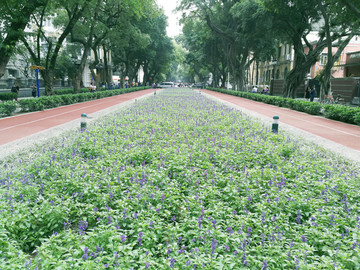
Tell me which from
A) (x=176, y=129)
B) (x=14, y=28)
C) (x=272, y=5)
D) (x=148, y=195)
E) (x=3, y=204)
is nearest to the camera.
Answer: (x=3, y=204)

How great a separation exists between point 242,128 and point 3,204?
23.5ft

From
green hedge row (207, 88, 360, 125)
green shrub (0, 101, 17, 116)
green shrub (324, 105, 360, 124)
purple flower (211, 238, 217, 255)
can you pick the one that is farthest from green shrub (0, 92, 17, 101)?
purple flower (211, 238, 217, 255)

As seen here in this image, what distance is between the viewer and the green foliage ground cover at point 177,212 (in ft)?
8.50

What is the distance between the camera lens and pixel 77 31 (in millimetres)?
24766

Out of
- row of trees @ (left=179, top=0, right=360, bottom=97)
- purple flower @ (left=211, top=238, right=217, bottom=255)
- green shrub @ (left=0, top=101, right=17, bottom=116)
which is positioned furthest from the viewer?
row of trees @ (left=179, top=0, right=360, bottom=97)

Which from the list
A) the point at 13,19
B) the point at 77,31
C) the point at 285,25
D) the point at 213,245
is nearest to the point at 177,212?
the point at 213,245

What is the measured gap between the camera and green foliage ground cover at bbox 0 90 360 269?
8.50 feet

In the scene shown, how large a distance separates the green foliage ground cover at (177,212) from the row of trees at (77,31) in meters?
12.1

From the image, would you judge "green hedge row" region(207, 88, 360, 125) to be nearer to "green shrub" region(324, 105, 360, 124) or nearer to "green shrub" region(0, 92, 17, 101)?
"green shrub" region(324, 105, 360, 124)

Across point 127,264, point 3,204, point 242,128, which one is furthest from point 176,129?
point 127,264

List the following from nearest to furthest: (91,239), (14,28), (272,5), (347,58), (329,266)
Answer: (329,266) < (91,239) < (14,28) < (272,5) < (347,58)

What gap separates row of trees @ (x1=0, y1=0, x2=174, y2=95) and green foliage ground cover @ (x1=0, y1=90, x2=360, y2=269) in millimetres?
12113

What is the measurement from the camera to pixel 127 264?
96.0 inches

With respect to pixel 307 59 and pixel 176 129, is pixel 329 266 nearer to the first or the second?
pixel 176 129
